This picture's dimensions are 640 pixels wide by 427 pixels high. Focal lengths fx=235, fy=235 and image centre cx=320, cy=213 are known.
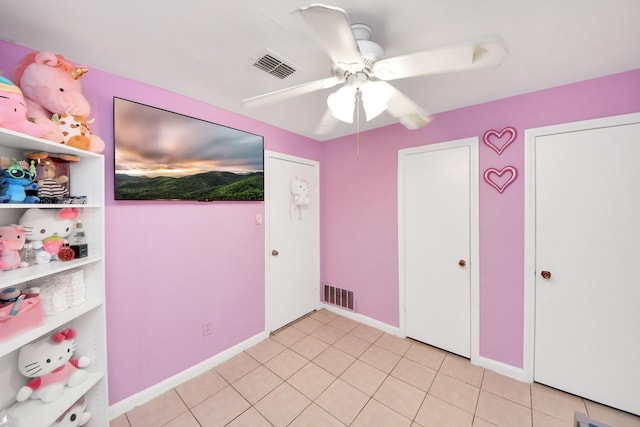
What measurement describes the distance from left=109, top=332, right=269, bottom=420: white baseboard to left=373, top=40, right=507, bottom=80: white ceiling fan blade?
2510mm

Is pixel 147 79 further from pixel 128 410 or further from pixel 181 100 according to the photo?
pixel 128 410

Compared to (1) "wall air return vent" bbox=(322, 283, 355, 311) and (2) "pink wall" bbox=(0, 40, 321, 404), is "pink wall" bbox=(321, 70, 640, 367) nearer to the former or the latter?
(1) "wall air return vent" bbox=(322, 283, 355, 311)

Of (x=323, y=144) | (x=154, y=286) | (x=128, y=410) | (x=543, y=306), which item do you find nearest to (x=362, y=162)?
(x=323, y=144)

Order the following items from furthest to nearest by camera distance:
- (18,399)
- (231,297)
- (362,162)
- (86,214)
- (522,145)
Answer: (362,162), (231,297), (522,145), (86,214), (18,399)

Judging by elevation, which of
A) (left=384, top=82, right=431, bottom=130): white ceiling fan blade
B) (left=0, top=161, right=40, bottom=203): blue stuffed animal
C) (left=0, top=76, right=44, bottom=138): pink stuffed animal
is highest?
(left=384, top=82, right=431, bottom=130): white ceiling fan blade

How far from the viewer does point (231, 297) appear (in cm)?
224

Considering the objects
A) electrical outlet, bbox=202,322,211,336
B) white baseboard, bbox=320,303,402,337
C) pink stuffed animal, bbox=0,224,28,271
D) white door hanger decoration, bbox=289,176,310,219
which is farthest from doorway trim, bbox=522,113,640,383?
pink stuffed animal, bbox=0,224,28,271

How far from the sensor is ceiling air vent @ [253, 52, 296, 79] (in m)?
1.39

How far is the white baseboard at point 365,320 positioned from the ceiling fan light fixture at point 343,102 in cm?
232

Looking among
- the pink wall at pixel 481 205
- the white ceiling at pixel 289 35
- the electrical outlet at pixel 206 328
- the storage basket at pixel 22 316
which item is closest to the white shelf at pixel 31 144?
the white ceiling at pixel 289 35

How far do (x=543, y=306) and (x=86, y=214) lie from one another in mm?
3248

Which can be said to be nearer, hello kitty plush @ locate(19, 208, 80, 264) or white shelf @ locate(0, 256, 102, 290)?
white shelf @ locate(0, 256, 102, 290)

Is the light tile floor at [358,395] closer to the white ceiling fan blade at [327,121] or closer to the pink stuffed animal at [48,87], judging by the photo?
the pink stuffed animal at [48,87]

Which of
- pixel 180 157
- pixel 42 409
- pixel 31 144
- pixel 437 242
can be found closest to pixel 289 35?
pixel 180 157
